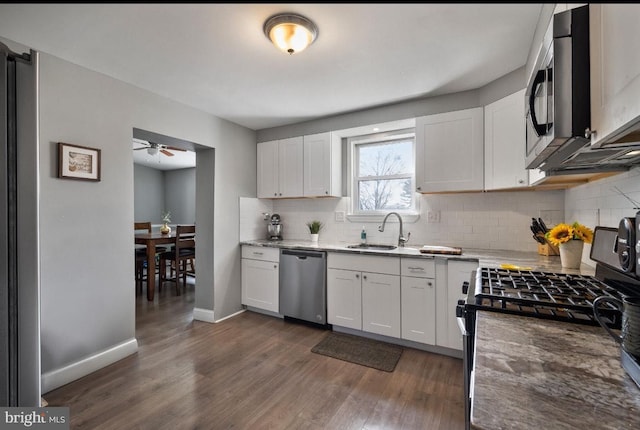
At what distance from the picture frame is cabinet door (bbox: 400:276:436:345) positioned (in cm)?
254

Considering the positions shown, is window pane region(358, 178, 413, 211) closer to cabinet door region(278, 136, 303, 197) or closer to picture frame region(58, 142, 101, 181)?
cabinet door region(278, 136, 303, 197)

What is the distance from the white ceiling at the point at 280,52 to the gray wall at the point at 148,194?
5.12m

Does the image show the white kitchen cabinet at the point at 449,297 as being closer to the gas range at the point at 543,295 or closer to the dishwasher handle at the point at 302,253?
the gas range at the point at 543,295

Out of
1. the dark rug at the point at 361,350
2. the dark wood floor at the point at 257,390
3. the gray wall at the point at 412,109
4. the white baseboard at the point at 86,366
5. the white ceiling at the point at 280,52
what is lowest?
the dark wood floor at the point at 257,390

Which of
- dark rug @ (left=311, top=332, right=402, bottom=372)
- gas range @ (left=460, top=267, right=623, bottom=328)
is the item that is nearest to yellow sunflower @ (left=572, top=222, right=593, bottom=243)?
gas range @ (left=460, top=267, right=623, bottom=328)

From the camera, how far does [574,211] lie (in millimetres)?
2236

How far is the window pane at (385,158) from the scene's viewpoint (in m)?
3.29

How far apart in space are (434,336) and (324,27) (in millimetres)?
2350

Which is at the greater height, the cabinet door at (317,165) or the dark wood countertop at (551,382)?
the cabinet door at (317,165)

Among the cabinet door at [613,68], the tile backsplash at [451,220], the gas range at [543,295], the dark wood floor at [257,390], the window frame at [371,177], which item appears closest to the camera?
the cabinet door at [613,68]

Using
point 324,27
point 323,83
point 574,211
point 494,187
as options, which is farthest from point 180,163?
point 574,211

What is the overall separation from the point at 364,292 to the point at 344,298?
221 millimetres

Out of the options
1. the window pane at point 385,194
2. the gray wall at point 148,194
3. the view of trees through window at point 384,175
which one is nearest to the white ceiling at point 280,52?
the view of trees through window at point 384,175

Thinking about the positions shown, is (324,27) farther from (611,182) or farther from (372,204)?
(372,204)
